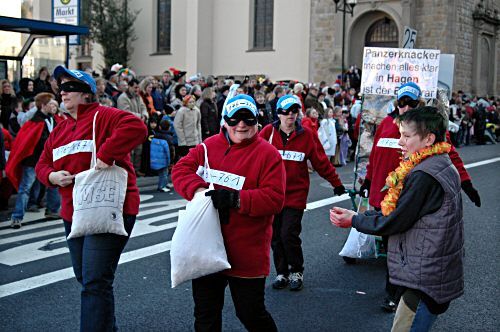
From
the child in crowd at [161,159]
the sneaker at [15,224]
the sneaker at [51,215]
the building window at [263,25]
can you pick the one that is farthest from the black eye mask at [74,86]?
the building window at [263,25]

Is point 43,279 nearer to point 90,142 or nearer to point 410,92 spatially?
point 90,142

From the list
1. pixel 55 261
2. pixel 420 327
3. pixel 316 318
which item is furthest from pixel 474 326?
pixel 55 261

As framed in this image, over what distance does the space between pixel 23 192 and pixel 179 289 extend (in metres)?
4.22

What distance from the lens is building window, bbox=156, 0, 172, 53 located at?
34906 mm

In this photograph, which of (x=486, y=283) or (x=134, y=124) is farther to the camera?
(x=486, y=283)

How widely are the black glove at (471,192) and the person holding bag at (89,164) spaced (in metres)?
2.77

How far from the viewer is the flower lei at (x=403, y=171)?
3.70 meters

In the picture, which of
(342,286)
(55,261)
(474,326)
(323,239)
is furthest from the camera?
(323,239)

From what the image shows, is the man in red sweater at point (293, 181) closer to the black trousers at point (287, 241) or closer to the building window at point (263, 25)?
the black trousers at point (287, 241)

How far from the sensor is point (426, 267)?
3.60 m

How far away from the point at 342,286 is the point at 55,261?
3145 millimetres

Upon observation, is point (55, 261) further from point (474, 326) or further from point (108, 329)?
point (474, 326)

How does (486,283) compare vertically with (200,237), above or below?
below

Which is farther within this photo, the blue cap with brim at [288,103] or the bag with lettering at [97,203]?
the blue cap with brim at [288,103]
